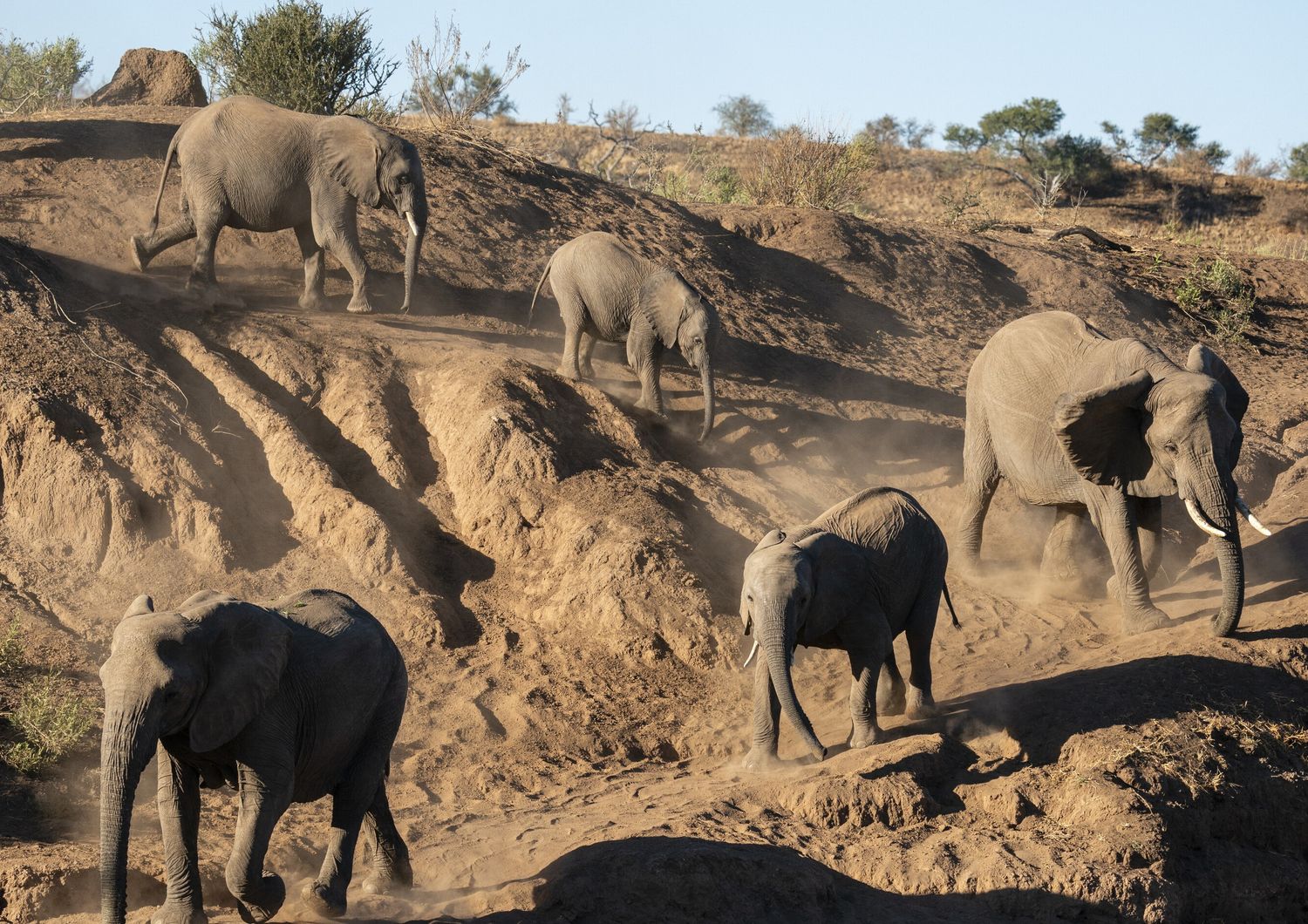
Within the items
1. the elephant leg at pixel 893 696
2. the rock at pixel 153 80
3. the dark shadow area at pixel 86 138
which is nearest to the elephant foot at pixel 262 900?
the elephant leg at pixel 893 696

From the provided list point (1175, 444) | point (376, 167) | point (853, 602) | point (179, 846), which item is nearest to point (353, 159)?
point (376, 167)

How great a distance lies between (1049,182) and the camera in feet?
112

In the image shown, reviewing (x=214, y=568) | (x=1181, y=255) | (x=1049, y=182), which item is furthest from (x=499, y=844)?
(x=1049, y=182)

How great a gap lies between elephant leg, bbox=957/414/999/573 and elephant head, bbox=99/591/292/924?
790 centimetres

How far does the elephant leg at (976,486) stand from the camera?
1259cm

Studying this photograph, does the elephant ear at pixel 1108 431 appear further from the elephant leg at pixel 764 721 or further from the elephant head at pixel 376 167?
the elephant head at pixel 376 167

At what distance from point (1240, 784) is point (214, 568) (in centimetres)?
709

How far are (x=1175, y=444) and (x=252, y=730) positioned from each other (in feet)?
24.0

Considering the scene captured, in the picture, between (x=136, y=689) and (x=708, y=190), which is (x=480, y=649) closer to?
(x=136, y=689)

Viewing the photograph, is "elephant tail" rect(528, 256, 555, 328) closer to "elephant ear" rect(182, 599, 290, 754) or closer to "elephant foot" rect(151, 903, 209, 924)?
"elephant ear" rect(182, 599, 290, 754)

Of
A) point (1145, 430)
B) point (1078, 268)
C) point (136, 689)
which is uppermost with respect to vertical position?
point (1078, 268)

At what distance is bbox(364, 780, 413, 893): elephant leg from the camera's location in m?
6.98

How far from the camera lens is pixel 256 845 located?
591 centimetres

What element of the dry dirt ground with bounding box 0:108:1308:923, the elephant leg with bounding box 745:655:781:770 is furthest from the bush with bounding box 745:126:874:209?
the elephant leg with bounding box 745:655:781:770
